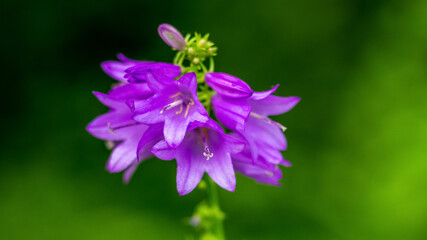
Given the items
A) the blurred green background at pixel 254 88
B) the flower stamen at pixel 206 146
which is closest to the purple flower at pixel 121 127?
the flower stamen at pixel 206 146

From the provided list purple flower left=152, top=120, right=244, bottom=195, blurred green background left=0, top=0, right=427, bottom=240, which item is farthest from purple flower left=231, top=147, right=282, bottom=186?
blurred green background left=0, top=0, right=427, bottom=240

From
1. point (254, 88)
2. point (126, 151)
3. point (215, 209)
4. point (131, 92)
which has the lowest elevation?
point (215, 209)

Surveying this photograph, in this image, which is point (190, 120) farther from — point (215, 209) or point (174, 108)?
point (215, 209)

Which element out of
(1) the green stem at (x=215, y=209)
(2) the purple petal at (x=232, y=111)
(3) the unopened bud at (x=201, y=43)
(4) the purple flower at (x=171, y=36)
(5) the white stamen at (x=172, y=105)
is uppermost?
(3) the unopened bud at (x=201, y=43)

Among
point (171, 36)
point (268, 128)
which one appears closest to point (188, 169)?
point (268, 128)

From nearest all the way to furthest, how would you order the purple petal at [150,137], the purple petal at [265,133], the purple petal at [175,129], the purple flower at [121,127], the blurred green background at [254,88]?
the purple petal at [175,129], the purple petal at [150,137], the purple flower at [121,127], the purple petal at [265,133], the blurred green background at [254,88]

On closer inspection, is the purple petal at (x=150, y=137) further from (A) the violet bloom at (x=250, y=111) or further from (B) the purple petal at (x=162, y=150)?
(A) the violet bloom at (x=250, y=111)

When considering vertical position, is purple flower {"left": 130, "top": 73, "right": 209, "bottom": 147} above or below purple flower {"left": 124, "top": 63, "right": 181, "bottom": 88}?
below

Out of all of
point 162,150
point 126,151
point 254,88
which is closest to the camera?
point 162,150

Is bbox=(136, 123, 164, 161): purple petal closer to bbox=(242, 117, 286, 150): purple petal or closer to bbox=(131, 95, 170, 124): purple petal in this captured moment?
bbox=(131, 95, 170, 124): purple petal
